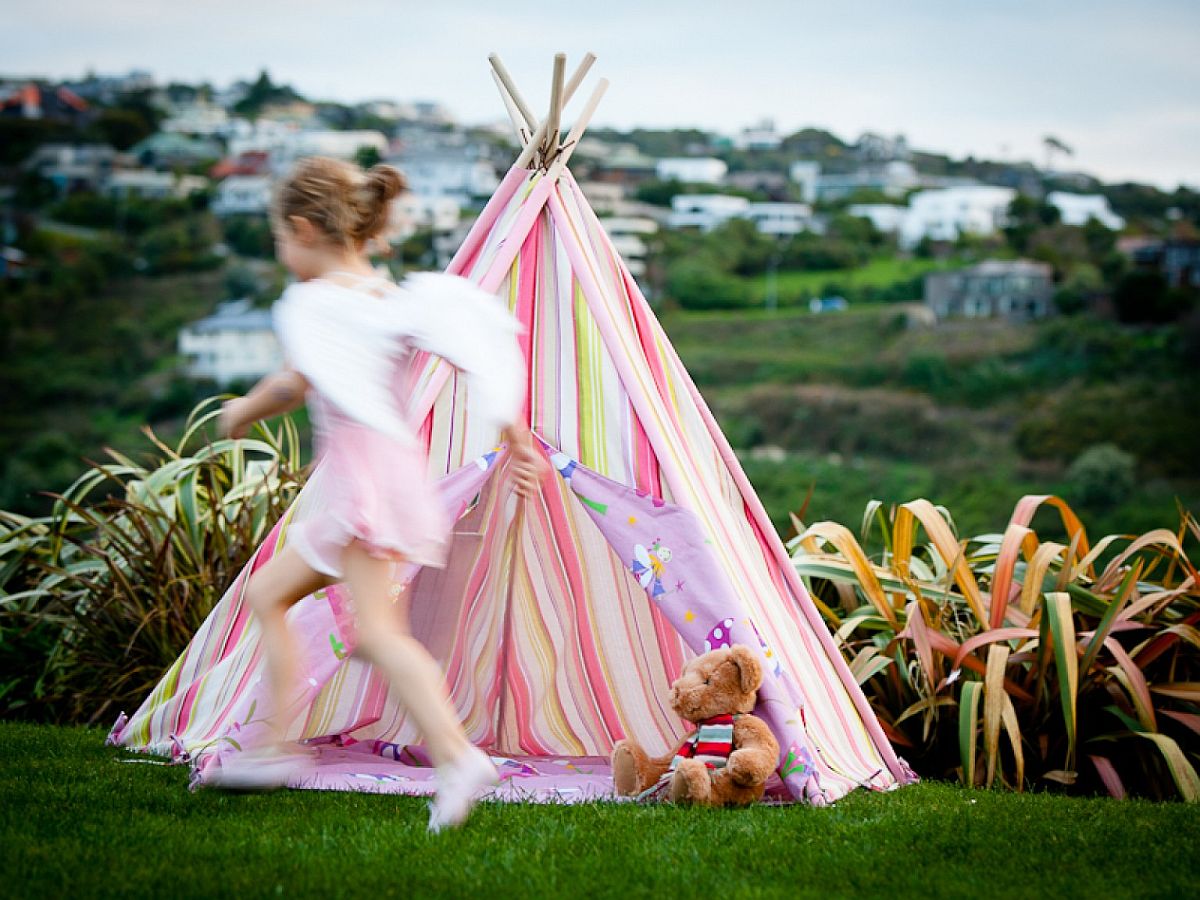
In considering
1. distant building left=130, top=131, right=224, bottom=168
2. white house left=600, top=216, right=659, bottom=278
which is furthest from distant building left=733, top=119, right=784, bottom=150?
distant building left=130, top=131, right=224, bottom=168

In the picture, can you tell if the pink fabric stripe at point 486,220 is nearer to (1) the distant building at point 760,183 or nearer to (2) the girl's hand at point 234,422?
(2) the girl's hand at point 234,422

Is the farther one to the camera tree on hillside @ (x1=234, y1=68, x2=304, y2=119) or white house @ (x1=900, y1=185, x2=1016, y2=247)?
tree on hillside @ (x1=234, y1=68, x2=304, y2=119)

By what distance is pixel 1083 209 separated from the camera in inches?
1559

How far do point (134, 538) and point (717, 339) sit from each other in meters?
29.1

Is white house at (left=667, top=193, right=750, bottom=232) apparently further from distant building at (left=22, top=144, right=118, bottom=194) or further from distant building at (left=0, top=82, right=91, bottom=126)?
distant building at (left=0, top=82, right=91, bottom=126)

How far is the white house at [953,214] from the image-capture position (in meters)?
39.1

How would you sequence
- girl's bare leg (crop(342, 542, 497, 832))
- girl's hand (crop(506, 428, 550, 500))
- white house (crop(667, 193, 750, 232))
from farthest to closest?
white house (crop(667, 193, 750, 232))
girl's hand (crop(506, 428, 550, 500))
girl's bare leg (crop(342, 542, 497, 832))

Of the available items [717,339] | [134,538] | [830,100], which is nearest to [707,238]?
[717,339]

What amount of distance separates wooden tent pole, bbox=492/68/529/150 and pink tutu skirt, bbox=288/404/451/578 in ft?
4.75

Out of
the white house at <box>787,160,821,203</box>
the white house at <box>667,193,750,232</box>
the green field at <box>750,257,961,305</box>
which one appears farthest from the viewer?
the white house at <box>787,160,821,203</box>

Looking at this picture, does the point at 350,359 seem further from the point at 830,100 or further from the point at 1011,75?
the point at 830,100

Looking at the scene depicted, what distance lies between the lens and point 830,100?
43656 millimetres

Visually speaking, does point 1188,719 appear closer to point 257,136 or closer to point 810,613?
point 810,613

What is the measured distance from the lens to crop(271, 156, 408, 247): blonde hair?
2830 millimetres
